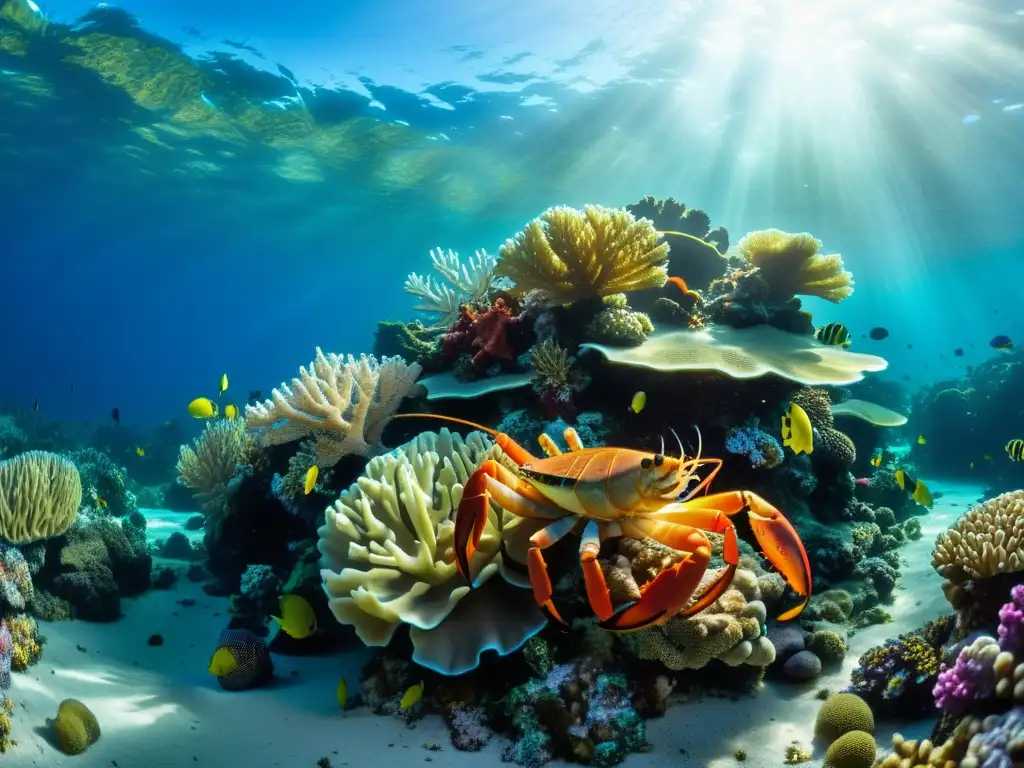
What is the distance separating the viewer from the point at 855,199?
29969mm

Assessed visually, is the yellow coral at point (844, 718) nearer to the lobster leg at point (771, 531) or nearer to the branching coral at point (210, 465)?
the lobster leg at point (771, 531)

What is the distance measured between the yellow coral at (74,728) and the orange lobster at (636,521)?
105 inches

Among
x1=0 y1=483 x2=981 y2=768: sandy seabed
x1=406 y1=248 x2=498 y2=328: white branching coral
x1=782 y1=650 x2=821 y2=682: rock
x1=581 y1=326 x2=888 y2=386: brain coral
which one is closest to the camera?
x1=0 y1=483 x2=981 y2=768: sandy seabed

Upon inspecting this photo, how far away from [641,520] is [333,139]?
25911 millimetres

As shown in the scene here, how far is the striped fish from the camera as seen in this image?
19.6 ft

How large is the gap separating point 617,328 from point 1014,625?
147 inches

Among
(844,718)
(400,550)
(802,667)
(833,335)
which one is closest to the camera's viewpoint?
(844,718)

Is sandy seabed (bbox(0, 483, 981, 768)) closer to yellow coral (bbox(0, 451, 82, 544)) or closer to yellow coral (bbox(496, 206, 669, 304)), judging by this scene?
yellow coral (bbox(0, 451, 82, 544))

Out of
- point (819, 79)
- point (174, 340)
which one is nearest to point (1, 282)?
point (174, 340)

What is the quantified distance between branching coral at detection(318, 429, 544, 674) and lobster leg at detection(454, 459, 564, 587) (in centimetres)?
25

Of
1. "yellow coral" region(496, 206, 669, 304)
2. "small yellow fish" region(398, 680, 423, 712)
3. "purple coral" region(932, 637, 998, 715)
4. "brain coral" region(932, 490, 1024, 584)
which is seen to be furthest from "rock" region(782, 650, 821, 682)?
"yellow coral" region(496, 206, 669, 304)

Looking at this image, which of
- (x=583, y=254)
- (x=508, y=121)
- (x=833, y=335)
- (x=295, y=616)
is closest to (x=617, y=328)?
(x=583, y=254)

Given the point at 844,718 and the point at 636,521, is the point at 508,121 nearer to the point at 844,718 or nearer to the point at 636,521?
the point at 636,521

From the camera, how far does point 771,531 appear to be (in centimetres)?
282
